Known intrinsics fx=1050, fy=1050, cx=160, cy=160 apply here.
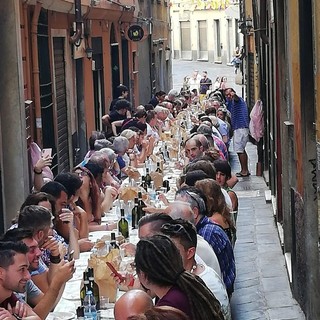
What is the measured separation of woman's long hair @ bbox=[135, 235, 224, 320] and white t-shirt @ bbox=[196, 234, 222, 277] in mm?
1710

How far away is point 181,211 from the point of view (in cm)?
670

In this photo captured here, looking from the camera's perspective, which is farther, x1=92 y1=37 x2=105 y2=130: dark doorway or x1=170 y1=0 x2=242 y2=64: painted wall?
x1=170 y1=0 x2=242 y2=64: painted wall

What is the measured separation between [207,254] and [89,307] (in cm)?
85

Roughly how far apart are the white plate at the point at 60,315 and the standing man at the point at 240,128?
11245 millimetres

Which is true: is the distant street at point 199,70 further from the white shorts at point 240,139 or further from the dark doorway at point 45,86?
the dark doorway at point 45,86

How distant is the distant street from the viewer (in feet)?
155

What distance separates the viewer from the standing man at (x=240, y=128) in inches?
685

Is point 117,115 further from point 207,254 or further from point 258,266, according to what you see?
point 207,254

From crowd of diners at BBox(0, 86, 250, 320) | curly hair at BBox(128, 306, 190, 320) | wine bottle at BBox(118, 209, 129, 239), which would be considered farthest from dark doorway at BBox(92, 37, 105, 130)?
curly hair at BBox(128, 306, 190, 320)

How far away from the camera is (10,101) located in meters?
11.4

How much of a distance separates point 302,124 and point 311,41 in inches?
25.8

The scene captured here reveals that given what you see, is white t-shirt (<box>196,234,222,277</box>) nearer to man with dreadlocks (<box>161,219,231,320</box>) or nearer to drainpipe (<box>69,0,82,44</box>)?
man with dreadlocks (<box>161,219,231,320</box>)

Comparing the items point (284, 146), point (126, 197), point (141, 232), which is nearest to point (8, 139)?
point (126, 197)

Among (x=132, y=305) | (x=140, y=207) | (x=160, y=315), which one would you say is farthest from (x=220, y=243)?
(x=160, y=315)
